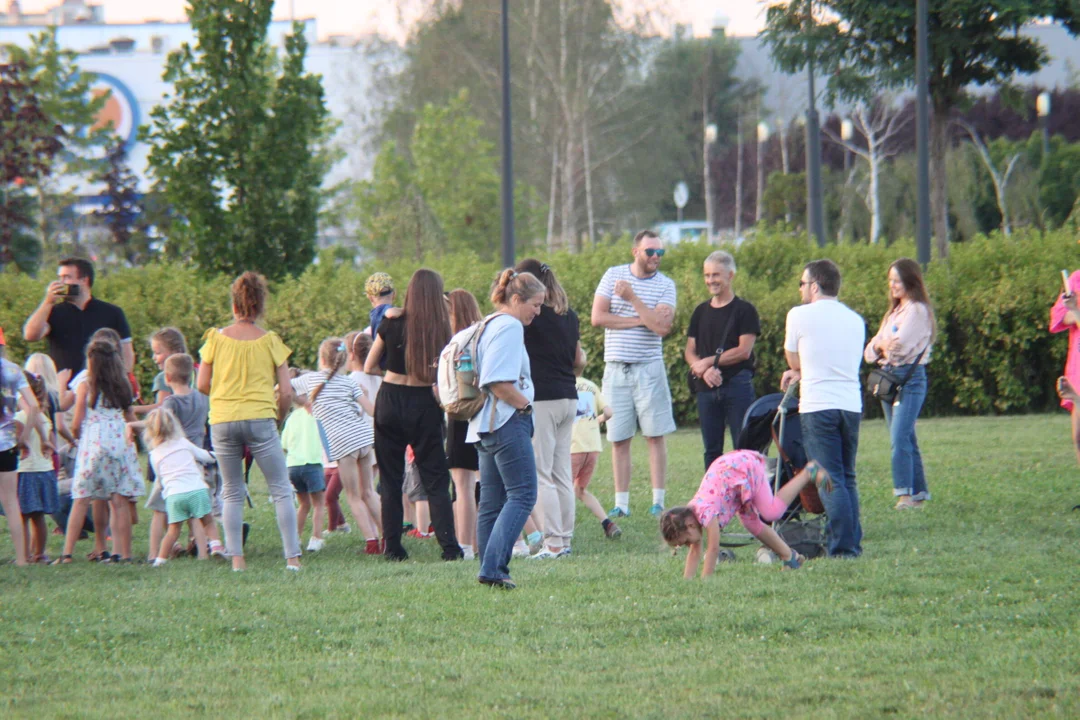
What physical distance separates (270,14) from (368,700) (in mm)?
15024

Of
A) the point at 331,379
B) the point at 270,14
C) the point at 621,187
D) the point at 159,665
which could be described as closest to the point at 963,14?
the point at 270,14

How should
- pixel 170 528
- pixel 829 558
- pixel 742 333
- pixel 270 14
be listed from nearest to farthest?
pixel 829 558 < pixel 170 528 < pixel 742 333 < pixel 270 14

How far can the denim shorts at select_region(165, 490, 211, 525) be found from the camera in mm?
9094

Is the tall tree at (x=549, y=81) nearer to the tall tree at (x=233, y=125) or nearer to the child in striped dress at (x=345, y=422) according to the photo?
the tall tree at (x=233, y=125)

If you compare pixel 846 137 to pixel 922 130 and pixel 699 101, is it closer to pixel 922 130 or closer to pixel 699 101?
pixel 699 101

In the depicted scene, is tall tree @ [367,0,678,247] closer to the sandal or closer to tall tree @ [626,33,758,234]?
tall tree @ [626,33,758,234]

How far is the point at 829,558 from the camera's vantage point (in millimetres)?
7906

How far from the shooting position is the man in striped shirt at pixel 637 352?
402 inches

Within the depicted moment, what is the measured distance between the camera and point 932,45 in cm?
2100

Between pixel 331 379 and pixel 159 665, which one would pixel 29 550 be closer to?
pixel 331 379

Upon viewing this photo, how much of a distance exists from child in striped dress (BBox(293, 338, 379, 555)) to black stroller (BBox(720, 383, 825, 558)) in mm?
2917

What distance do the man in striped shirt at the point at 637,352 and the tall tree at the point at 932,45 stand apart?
1157cm

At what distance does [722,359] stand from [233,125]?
10716 mm

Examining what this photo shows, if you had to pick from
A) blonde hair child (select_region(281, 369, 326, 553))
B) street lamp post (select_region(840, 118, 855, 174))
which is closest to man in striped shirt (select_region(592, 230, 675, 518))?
blonde hair child (select_region(281, 369, 326, 553))
